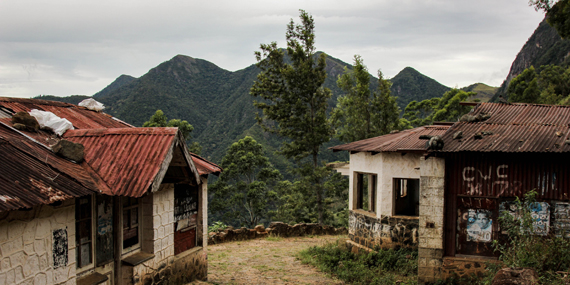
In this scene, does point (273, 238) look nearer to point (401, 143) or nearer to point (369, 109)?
point (401, 143)

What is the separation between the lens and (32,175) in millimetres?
4609

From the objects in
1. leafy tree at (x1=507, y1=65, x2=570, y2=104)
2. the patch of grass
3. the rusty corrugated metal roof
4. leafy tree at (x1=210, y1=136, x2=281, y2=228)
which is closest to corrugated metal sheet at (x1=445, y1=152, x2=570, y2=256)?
the rusty corrugated metal roof

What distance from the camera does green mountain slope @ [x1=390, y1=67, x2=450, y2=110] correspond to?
65.7 meters

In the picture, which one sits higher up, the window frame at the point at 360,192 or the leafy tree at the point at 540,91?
the leafy tree at the point at 540,91

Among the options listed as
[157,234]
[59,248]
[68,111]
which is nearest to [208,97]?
[68,111]

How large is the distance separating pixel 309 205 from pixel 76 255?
53.9 feet

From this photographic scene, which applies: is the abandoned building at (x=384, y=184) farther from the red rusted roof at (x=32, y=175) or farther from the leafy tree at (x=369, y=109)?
the leafy tree at (x=369, y=109)

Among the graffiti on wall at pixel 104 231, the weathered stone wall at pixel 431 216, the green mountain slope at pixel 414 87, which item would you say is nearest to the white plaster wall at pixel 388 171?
the weathered stone wall at pixel 431 216

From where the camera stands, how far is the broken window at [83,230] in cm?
570

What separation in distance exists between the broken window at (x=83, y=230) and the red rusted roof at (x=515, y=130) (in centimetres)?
633

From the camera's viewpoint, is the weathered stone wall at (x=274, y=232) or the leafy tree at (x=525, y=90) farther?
the leafy tree at (x=525, y=90)

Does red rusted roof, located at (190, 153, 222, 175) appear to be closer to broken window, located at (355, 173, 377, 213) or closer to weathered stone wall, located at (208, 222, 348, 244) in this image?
broken window, located at (355, 173, 377, 213)

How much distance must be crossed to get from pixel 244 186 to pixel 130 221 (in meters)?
19.6

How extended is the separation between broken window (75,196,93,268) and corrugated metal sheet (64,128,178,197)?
50cm
